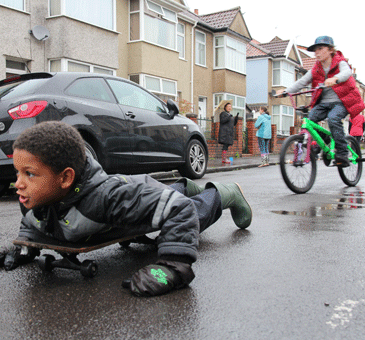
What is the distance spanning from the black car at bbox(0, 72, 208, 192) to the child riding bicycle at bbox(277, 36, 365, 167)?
241cm

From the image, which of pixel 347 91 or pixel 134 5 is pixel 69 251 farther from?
pixel 134 5

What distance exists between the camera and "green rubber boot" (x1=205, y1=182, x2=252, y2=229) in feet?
10.7

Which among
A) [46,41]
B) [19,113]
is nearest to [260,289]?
[19,113]

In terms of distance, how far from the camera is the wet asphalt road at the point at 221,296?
1.91 metres

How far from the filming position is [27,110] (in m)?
5.43

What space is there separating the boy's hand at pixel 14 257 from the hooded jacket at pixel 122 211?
0.46 meters

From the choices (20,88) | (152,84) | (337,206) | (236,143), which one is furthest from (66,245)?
(236,143)

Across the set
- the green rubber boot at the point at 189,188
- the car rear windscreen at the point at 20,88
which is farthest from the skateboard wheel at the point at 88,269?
the car rear windscreen at the point at 20,88

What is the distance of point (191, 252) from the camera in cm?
234

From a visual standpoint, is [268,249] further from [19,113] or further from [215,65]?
[215,65]

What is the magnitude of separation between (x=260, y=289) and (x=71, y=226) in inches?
40.7

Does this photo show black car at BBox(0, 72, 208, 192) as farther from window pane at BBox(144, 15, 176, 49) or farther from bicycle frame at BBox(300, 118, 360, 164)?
window pane at BBox(144, 15, 176, 49)

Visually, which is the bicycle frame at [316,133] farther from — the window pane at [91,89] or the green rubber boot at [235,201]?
the green rubber boot at [235,201]

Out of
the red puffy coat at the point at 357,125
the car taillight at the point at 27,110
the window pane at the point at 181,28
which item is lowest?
the red puffy coat at the point at 357,125
